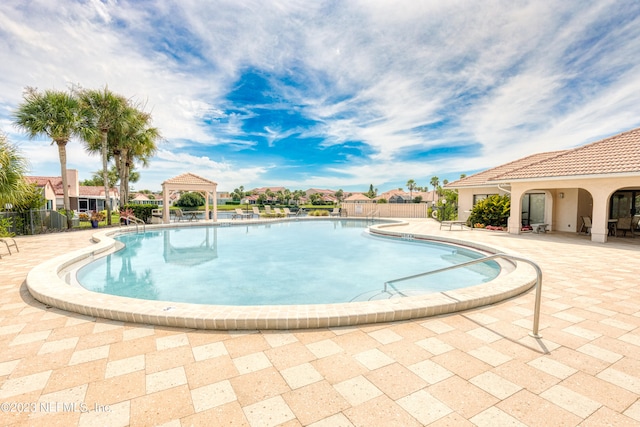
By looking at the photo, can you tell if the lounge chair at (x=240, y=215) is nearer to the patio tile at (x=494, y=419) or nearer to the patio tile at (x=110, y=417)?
the patio tile at (x=110, y=417)

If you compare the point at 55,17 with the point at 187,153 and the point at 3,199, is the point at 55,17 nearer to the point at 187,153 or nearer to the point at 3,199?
the point at 3,199

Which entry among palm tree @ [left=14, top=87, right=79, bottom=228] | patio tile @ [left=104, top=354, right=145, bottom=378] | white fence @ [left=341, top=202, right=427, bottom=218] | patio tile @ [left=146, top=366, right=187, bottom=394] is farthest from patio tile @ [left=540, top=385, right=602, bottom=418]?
white fence @ [left=341, top=202, right=427, bottom=218]

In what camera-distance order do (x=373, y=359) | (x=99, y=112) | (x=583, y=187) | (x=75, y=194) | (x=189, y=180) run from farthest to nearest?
(x=75, y=194) → (x=189, y=180) → (x=99, y=112) → (x=583, y=187) → (x=373, y=359)

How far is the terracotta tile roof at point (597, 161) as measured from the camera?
10.5m

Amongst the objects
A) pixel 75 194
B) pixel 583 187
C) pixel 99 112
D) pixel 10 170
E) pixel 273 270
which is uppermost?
pixel 99 112

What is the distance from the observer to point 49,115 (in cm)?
1431

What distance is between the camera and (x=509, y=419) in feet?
6.62

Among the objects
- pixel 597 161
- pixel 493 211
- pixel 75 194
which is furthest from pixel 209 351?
pixel 75 194

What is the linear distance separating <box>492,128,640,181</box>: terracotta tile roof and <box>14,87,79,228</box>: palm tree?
21835 mm

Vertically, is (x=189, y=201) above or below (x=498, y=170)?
below

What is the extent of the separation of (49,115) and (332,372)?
1912cm

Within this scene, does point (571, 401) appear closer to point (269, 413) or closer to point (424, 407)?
point (424, 407)

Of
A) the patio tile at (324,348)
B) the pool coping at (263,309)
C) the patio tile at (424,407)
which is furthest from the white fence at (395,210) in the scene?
the patio tile at (424,407)

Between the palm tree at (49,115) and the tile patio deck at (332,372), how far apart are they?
48.9ft
